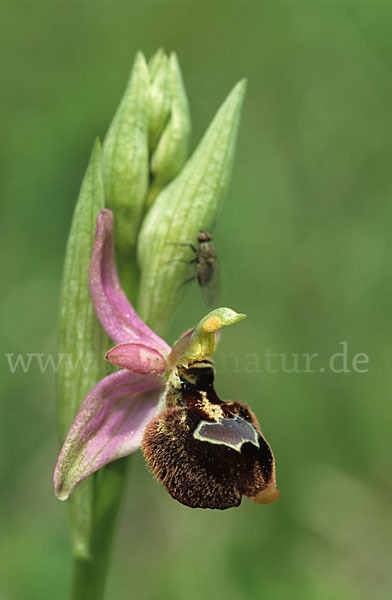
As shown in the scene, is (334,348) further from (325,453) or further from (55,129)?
(55,129)

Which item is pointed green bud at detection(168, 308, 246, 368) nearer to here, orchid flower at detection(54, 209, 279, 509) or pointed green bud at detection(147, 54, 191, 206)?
orchid flower at detection(54, 209, 279, 509)

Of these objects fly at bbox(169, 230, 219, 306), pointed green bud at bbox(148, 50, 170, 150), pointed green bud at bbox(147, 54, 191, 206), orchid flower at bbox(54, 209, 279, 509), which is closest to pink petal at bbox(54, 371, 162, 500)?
orchid flower at bbox(54, 209, 279, 509)

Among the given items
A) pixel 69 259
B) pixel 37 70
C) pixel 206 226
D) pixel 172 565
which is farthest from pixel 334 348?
pixel 37 70

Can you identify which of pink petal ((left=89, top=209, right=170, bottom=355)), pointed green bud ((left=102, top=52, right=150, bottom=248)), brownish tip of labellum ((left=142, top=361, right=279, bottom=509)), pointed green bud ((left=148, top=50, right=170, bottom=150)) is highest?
pointed green bud ((left=148, top=50, right=170, bottom=150))

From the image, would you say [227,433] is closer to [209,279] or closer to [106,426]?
[106,426]

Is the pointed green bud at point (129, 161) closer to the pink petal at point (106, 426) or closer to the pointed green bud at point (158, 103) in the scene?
the pointed green bud at point (158, 103)

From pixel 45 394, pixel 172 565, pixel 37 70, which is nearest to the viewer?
pixel 172 565
